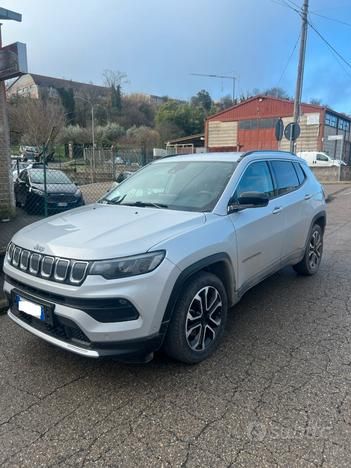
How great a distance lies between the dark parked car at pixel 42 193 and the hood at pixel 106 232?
25.7 ft

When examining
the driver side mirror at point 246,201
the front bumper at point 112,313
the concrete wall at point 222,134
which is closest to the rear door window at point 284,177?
the driver side mirror at point 246,201

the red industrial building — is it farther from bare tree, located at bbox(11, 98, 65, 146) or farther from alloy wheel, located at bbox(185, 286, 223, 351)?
alloy wheel, located at bbox(185, 286, 223, 351)

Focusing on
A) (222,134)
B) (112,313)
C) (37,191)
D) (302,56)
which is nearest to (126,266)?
(112,313)

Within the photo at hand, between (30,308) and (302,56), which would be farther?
(302,56)

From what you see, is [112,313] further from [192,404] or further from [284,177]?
[284,177]

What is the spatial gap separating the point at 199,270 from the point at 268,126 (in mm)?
39988

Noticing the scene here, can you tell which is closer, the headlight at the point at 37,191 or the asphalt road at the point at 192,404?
the asphalt road at the point at 192,404

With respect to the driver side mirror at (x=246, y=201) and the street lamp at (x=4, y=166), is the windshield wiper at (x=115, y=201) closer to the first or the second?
the driver side mirror at (x=246, y=201)

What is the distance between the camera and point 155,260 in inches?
104

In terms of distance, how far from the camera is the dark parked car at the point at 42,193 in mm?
11047

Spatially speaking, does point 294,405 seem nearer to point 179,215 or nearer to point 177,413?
point 177,413

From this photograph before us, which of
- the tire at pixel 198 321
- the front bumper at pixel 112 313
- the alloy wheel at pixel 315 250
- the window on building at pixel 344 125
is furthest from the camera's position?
the window on building at pixel 344 125

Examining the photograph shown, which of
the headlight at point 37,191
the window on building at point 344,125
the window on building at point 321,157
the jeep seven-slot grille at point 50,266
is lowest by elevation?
the headlight at point 37,191

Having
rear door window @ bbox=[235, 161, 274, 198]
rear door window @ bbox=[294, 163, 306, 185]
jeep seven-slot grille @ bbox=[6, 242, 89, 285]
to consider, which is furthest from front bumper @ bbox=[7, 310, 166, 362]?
rear door window @ bbox=[294, 163, 306, 185]
